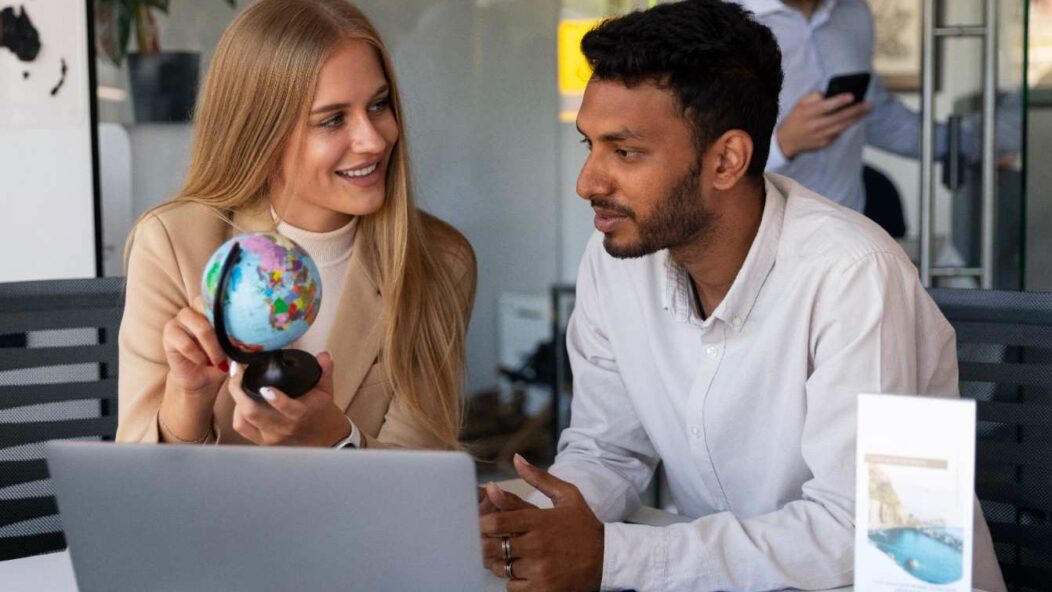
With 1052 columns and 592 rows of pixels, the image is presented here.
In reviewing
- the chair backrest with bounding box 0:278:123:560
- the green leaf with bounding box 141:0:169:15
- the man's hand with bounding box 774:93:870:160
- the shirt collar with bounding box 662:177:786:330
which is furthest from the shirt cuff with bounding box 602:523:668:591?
the green leaf with bounding box 141:0:169:15

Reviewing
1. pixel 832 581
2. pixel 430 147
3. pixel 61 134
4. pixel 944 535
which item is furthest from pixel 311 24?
pixel 430 147

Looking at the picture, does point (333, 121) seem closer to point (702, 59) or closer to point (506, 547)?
point (702, 59)

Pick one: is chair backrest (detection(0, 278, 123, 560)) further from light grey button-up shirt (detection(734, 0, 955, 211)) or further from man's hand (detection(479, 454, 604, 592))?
light grey button-up shirt (detection(734, 0, 955, 211))

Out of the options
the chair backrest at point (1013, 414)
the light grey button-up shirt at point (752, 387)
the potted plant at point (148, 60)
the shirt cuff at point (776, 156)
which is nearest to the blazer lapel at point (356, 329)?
the light grey button-up shirt at point (752, 387)

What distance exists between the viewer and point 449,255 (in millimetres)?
2520

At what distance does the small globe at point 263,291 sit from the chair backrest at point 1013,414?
1153 millimetres

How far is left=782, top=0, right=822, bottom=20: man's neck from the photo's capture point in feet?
12.0

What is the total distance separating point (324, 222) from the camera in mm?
2428

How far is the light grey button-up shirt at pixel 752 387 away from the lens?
1753 millimetres

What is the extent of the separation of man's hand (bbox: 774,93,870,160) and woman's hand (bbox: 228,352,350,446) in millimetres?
1987

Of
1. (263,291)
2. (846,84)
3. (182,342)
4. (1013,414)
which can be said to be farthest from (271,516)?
(846,84)

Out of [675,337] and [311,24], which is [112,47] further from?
[675,337]

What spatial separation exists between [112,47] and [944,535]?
3.29 meters

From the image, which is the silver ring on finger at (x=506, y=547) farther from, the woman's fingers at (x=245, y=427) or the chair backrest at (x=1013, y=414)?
the chair backrest at (x=1013, y=414)
